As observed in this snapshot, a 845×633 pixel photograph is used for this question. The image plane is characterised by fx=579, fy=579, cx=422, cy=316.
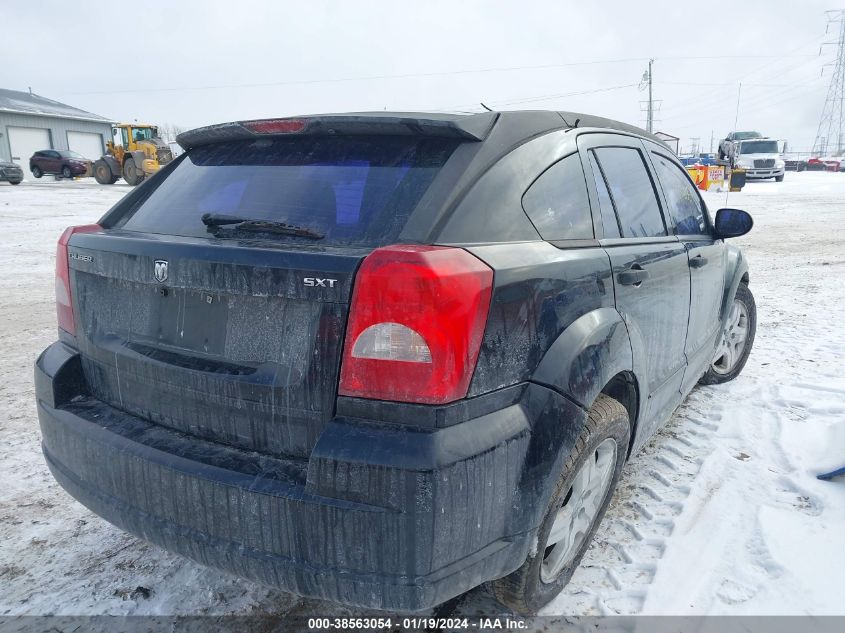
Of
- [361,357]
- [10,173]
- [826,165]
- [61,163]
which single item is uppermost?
[826,165]

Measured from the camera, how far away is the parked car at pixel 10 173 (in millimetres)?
26428

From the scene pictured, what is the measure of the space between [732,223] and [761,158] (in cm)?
3338

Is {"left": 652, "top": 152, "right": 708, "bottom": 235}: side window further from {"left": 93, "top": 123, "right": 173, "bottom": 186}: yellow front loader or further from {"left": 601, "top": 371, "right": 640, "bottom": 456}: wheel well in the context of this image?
{"left": 93, "top": 123, "right": 173, "bottom": 186}: yellow front loader

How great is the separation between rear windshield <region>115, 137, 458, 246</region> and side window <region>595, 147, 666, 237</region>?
3.33 ft

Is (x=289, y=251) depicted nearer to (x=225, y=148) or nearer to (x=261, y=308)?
(x=261, y=308)

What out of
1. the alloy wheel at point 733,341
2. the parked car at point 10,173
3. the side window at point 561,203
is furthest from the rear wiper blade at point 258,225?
the parked car at point 10,173

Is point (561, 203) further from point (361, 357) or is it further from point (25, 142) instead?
point (25, 142)

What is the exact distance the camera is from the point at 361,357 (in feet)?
5.13

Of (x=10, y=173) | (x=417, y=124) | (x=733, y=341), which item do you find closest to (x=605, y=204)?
(x=417, y=124)

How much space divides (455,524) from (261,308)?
82 cm

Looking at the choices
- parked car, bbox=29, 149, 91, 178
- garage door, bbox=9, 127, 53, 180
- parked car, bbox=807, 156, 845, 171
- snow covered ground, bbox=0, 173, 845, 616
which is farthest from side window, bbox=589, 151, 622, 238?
parked car, bbox=807, 156, 845, 171

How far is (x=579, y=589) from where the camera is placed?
2252 millimetres

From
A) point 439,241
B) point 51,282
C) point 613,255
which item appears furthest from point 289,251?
point 51,282

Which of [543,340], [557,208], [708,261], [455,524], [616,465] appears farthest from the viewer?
[708,261]
